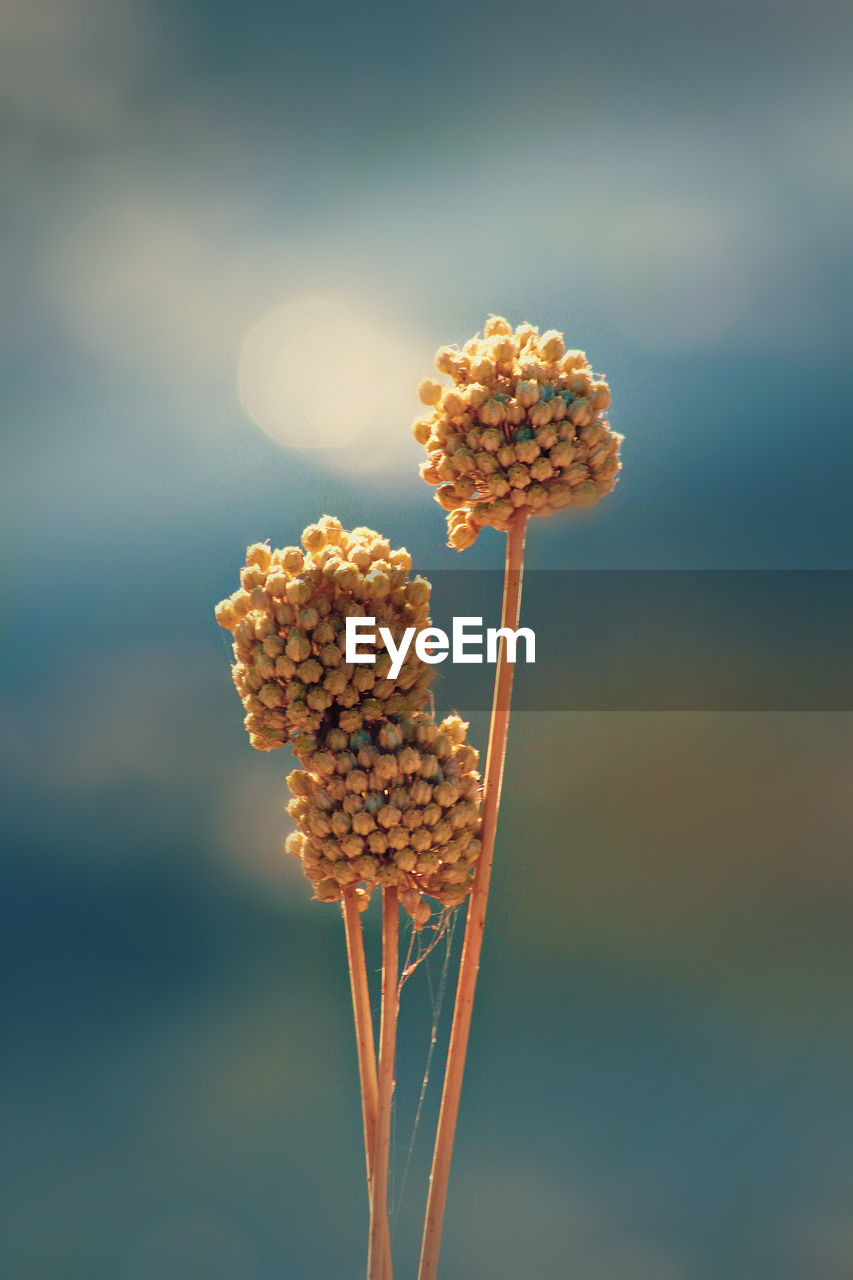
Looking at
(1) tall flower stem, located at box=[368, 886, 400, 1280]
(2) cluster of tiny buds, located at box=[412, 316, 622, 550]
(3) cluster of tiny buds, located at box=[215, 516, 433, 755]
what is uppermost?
(2) cluster of tiny buds, located at box=[412, 316, 622, 550]

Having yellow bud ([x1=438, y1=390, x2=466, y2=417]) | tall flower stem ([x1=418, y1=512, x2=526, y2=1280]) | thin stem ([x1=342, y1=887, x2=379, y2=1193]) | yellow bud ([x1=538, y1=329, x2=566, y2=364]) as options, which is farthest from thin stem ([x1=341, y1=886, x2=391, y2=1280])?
yellow bud ([x1=538, y1=329, x2=566, y2=364])

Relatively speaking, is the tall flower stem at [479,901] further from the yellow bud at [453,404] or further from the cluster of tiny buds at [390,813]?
the yellow bud at [453,404]

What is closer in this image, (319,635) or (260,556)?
(319,635)

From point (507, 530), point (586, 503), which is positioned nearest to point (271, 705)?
point (507, 530)

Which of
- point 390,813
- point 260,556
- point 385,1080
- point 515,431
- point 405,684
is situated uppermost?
point 515,431

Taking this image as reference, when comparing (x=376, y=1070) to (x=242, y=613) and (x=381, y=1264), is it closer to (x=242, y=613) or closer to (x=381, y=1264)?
(x=381, y=1264)

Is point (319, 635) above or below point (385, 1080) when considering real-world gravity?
above

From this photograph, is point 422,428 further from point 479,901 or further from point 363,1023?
point 363,1023

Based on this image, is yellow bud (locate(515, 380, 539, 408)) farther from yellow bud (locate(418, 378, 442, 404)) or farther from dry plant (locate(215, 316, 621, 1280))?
yellow bud (locate(418, 378, 442, 404))

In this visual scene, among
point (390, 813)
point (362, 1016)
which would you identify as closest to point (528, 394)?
point (390, 813)
